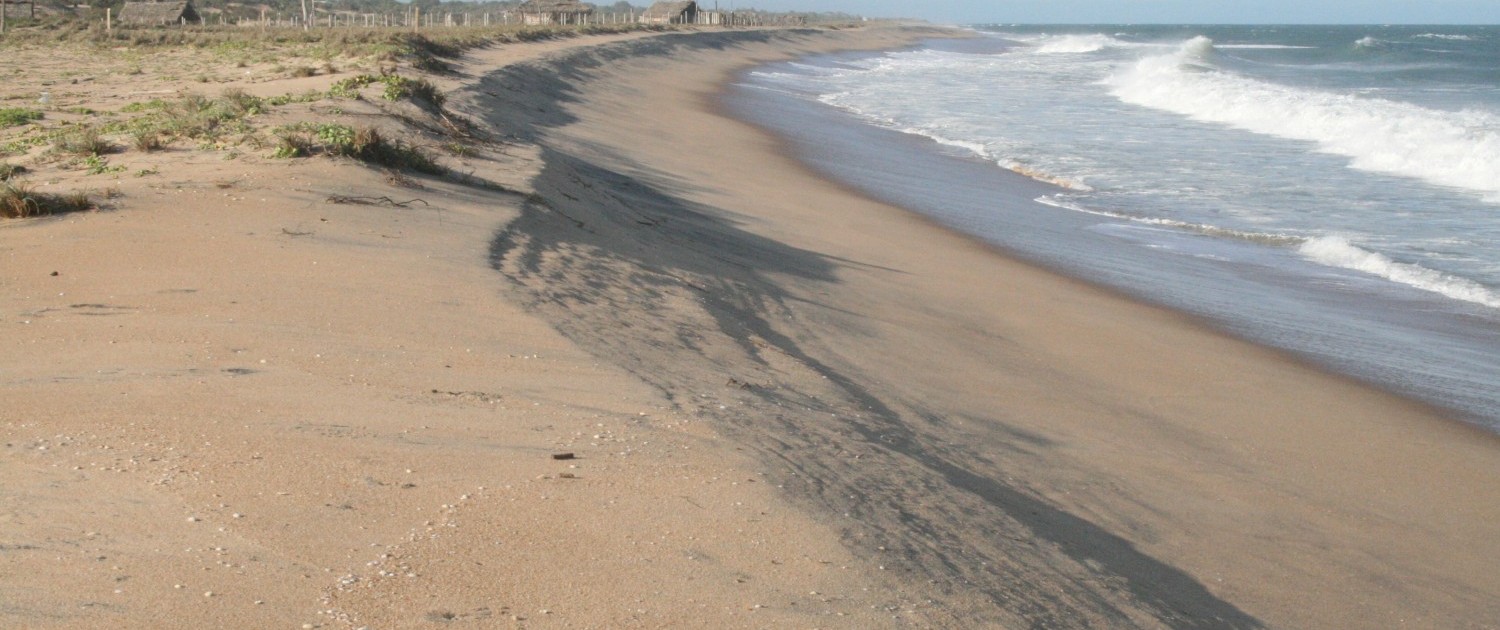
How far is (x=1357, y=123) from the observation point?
80.0 ft

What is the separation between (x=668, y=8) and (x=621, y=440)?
83.0 meters

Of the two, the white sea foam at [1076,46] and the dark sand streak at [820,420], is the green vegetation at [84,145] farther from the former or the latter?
the white sea foam at [1076,46]

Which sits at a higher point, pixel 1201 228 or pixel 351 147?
pixel 351 147

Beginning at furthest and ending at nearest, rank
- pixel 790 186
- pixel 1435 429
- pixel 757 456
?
pixel 790 186, pixel 1435 429, pixel 757 456

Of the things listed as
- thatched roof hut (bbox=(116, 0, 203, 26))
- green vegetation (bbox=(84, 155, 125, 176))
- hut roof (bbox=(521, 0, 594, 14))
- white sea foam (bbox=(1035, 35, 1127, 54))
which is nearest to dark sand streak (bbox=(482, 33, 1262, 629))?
green vegetation (bbox=(84, 155, 125, 176))

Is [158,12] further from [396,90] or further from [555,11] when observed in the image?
→ [396,90]

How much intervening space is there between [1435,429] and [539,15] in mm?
65471

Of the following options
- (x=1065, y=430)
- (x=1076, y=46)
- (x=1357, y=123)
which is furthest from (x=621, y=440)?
(x=1076, y=46)

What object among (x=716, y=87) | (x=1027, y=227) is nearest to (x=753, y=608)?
(x=1027, y=227)

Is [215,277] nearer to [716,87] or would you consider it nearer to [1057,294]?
[1057,294]

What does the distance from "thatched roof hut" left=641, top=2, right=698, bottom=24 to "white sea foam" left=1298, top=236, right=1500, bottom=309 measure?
72773mm

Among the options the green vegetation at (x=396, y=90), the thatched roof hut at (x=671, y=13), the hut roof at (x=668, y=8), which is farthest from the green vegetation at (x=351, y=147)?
the hut roof at (x=668, y=8)

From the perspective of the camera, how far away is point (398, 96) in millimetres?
13664

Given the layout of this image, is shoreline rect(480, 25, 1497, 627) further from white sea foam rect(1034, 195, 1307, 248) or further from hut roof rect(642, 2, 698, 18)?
hut roof rect(642, 2, 698, 18)
